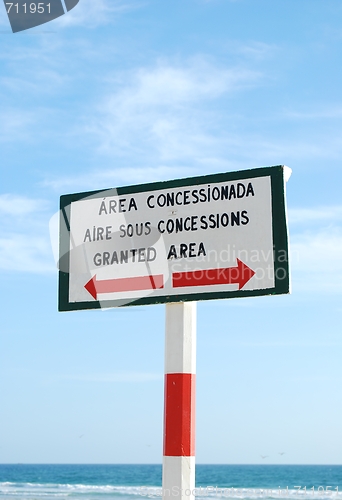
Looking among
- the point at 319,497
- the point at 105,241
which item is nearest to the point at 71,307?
the point at 105,241

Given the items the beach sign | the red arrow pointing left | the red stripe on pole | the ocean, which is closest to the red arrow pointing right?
the beach sign

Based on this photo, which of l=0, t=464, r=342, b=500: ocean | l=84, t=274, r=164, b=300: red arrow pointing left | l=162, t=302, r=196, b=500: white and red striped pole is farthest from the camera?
l=0, t=464, r=342, b=500: ocean

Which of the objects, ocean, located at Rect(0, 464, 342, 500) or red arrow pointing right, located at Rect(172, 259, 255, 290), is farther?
ocean, located at Rect(0, 464, 342, 500)

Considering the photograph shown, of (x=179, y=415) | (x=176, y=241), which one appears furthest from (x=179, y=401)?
(x=176, y=241)

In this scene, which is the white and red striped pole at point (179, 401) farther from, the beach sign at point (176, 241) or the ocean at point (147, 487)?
the ocean at point (147, 487)

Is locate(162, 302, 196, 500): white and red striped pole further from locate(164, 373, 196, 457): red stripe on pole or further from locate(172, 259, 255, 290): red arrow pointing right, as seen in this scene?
locate(172, 259, 255, 290): red arrow pointing right

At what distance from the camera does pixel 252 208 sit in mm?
3980

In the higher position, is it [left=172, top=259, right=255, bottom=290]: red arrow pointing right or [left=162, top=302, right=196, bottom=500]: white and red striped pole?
[left=172, top=259, right=255, bottom=290]: red arrow pointing right

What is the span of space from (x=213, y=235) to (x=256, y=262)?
320mm

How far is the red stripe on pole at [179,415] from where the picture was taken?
12.6ft

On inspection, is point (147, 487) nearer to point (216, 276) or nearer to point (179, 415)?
point (179, 415)

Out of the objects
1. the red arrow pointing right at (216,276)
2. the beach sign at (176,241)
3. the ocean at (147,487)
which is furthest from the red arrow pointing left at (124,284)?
the ocean at (147,487)

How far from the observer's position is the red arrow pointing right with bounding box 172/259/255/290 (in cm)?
390

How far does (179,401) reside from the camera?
3900mm
